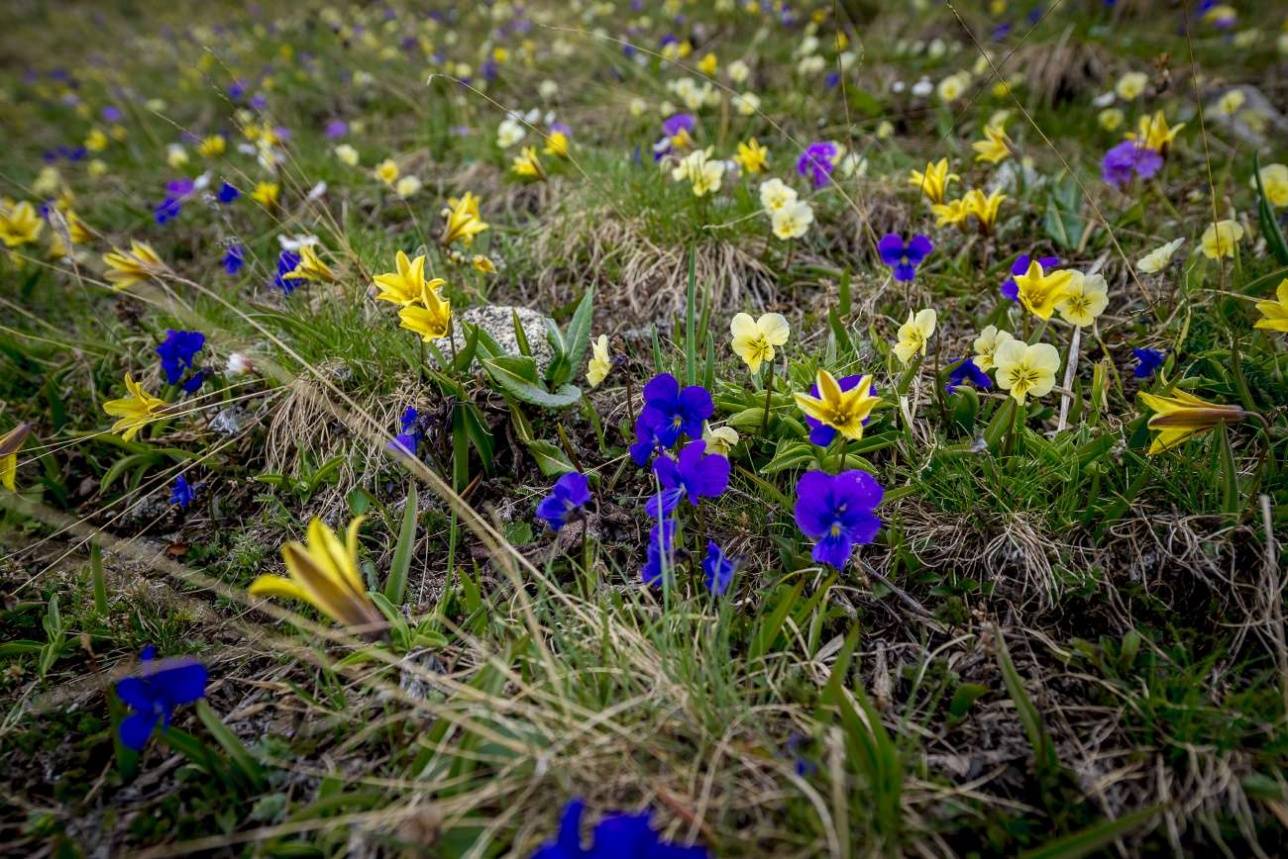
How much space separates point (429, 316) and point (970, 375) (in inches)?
56.1

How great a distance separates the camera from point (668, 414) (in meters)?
1.78

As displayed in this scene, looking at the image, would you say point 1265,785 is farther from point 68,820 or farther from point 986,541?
point 68,820

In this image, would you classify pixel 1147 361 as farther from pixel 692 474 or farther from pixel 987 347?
pixel 692 474

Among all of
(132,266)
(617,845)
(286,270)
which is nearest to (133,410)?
(132,266)

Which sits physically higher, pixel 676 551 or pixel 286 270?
pixel 286 270

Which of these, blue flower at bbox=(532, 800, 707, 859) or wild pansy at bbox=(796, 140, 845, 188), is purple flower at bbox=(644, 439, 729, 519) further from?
wild pansy at bbox=(796, 140, 845, 188)

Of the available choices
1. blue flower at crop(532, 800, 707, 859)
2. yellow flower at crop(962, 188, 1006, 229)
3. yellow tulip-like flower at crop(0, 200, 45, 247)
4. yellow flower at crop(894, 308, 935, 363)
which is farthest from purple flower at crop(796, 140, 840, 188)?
yellow tulip-like flower at crop(0, 200, 45, 247)

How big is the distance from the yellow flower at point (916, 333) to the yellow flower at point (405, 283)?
116 cm

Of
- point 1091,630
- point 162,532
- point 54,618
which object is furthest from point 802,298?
point 54,618

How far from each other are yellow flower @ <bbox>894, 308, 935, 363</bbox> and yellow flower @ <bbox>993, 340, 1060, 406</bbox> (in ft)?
0.54

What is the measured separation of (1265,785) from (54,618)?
2.60 metres

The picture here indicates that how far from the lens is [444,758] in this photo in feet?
4.58

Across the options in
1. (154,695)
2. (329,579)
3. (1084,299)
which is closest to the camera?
(329,579)

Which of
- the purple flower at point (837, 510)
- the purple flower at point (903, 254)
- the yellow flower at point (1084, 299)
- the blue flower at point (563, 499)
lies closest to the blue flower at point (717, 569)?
the purple flower at point (837, 510)
